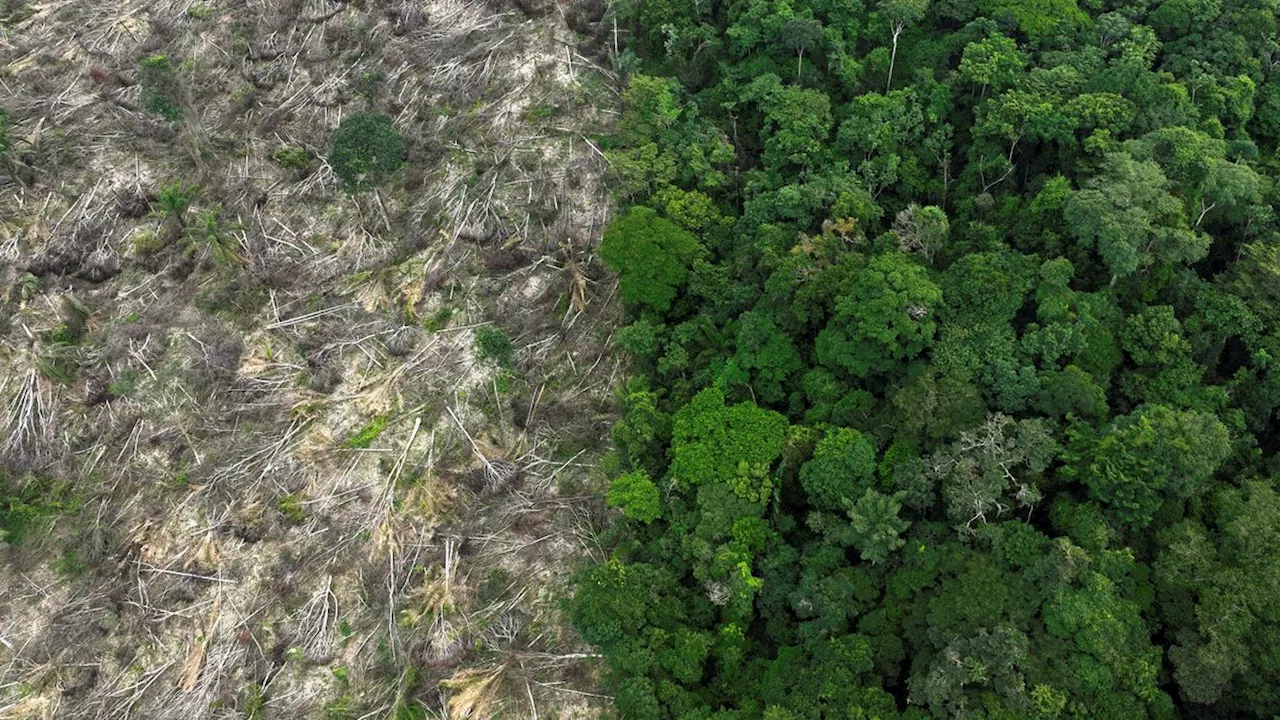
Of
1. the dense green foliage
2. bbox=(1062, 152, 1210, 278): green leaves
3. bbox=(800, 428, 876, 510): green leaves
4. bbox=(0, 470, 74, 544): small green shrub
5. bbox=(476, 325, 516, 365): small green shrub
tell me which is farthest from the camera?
bbox=(476, 325, 516, 365): small green shrub

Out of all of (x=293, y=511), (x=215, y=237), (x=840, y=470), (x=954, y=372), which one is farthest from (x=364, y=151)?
(x=954, y=372)

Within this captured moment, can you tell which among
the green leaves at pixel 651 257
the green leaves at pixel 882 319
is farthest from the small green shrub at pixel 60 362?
the green leaves at pixel 882 319

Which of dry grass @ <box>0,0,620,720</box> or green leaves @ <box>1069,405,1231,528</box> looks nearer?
green leaves @ <box>1069,405,1231,528</box>

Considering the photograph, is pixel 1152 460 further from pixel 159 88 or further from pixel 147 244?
pixel 159 88

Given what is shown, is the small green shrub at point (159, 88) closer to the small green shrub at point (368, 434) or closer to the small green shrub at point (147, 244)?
the small green shrub at point (147, 244)

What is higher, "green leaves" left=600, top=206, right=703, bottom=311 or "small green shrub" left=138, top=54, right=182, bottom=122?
"small green shrub" left=138, top=54, right=182, bottom=122

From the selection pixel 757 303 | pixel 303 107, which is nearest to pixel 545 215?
pixel 757 303

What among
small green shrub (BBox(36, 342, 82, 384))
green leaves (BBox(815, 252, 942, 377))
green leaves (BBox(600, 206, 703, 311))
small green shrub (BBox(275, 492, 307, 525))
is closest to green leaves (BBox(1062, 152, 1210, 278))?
green leaves (BBox(815, 252, 942, 377))

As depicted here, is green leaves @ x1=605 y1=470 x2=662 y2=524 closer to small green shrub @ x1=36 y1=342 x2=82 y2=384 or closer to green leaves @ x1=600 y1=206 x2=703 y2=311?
green leaves @ x1=600 y1=206 x2=703 y2=311
